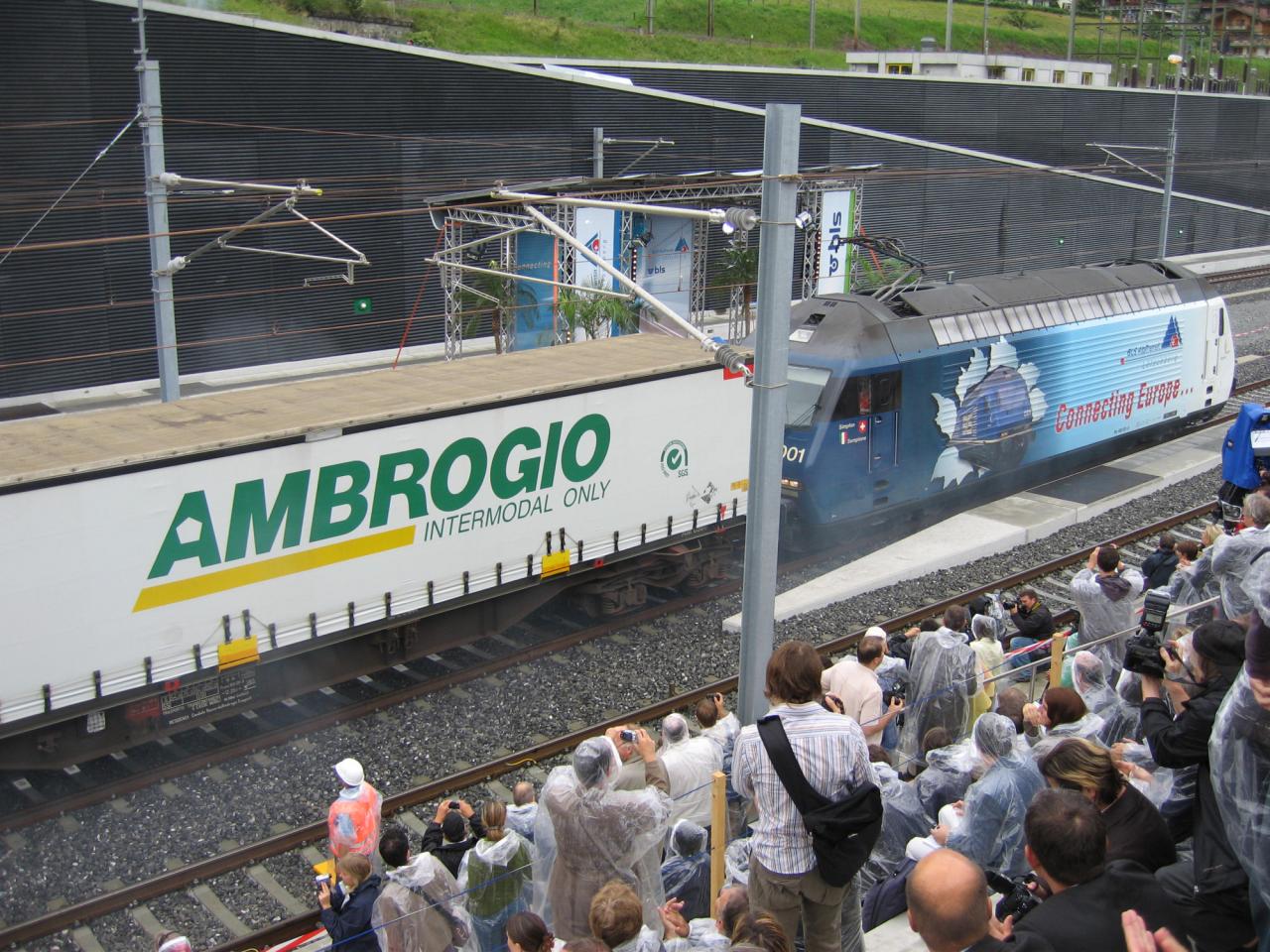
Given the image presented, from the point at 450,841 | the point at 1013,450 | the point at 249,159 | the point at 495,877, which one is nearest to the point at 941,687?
the point at 450,841

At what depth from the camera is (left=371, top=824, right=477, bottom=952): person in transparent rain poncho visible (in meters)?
6.38

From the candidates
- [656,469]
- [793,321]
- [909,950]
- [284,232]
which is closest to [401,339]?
[284,232]

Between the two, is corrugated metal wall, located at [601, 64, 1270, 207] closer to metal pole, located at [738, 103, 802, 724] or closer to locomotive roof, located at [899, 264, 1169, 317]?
locomotive roof, located at [899, 264, 1169, 317]

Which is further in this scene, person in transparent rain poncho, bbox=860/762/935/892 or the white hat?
the white hat

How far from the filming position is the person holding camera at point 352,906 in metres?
6.39

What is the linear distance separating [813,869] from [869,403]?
11.1m

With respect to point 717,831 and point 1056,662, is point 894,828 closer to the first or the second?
point 717,831

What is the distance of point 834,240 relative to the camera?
32.0m

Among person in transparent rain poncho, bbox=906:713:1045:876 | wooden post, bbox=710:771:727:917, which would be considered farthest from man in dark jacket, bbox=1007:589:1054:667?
wooden post, bbox=710:771:727:917

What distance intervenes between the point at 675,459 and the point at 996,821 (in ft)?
26.9

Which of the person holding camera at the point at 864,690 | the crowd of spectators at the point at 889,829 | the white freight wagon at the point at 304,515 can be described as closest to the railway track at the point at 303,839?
the crowd of spectators at the point at 889,829

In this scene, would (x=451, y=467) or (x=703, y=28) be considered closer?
(x=451, y=467)

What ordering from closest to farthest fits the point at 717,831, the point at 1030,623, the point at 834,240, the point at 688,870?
the point at 717,831, the point at 688,870, the point at 1030,623, the point at 834,240

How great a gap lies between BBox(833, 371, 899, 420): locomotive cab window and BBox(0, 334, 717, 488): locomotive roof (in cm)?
200
